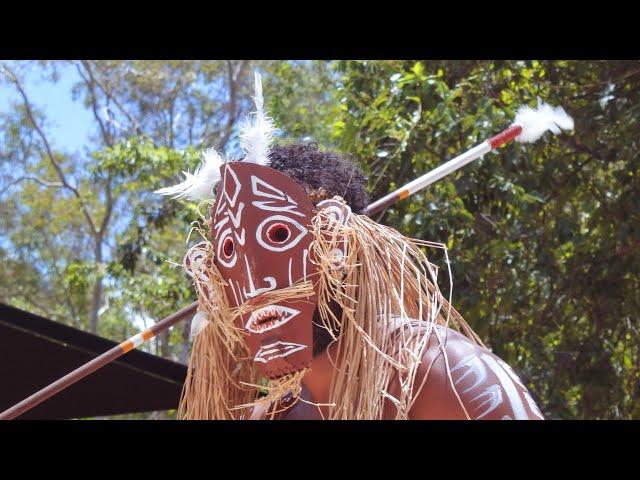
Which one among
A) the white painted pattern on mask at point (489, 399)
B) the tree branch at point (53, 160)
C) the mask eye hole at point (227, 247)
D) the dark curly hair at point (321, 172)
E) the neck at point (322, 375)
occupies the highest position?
the tree branch at point (53, 160)

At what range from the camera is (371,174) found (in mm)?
5477

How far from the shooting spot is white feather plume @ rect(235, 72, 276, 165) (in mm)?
2551

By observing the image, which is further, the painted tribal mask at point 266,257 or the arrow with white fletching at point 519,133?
the arrow with white fletching at point 519,133

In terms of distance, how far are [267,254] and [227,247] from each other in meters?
0.12

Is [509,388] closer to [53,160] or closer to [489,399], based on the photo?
[489,399]

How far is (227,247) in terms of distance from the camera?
2.37 meters

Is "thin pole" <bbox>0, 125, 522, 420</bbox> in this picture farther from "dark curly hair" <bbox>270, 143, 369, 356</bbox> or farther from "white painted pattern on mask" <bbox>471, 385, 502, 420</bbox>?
"white painted pattern on mask" <bbox>471, 385, 502, 420</bbox>

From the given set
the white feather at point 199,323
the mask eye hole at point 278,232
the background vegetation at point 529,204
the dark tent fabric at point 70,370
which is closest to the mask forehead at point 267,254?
the mask eye hole at point 278,232

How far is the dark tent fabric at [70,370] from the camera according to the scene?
3863 mm

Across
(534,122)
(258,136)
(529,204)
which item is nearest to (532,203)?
(529,204)

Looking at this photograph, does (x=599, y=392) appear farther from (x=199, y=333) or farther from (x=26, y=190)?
(x=26, y=190)

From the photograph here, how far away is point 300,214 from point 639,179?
141 inches

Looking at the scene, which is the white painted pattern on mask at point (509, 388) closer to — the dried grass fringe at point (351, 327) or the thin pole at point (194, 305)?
the dried grass fringe at point (351, 327)
